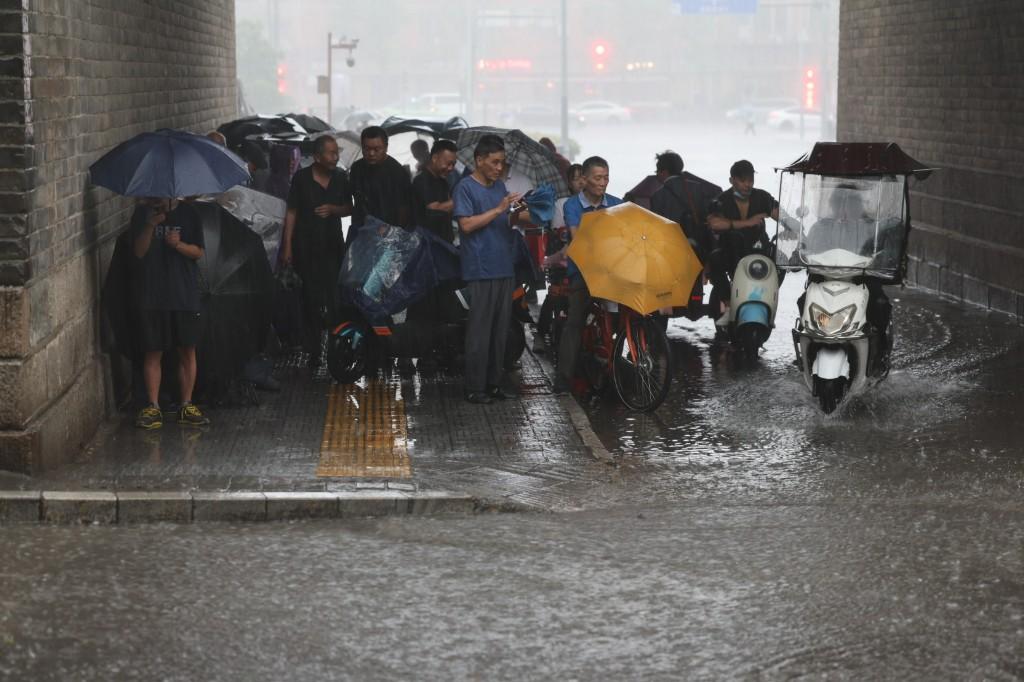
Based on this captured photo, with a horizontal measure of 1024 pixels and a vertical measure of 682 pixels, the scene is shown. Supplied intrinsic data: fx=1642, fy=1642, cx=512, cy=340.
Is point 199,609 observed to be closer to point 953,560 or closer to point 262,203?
point 953,560

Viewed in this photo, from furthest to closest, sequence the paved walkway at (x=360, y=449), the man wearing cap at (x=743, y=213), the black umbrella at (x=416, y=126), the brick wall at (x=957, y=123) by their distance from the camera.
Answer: the black umbrella at (x=416, y=126) → the brick wall at (x=957, y=123) → the man wearing cap at (x=743, y=213) → the paved walkway at (x=360, y=449)

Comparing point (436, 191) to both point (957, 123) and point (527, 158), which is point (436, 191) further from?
point (957, 123)

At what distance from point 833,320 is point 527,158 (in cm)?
448

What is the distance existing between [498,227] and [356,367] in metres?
1.55

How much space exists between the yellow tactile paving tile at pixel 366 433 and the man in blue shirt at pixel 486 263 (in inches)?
24.3

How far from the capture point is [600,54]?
3573 inches

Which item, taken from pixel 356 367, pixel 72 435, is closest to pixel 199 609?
pixel 72 435

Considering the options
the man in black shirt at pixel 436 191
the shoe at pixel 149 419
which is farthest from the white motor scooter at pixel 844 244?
the shoe at pixel 149 419

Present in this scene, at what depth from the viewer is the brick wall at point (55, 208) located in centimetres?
827

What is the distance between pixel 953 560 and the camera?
7.33 m

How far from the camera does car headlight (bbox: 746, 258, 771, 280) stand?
43.2ft

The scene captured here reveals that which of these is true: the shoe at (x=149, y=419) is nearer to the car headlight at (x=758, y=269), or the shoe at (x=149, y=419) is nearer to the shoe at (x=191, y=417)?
the shoe at (x=191, y=417)

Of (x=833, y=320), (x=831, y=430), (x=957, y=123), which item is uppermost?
(x=957, y=123)

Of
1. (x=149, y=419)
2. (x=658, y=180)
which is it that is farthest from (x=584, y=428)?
(x=658, y=180)
